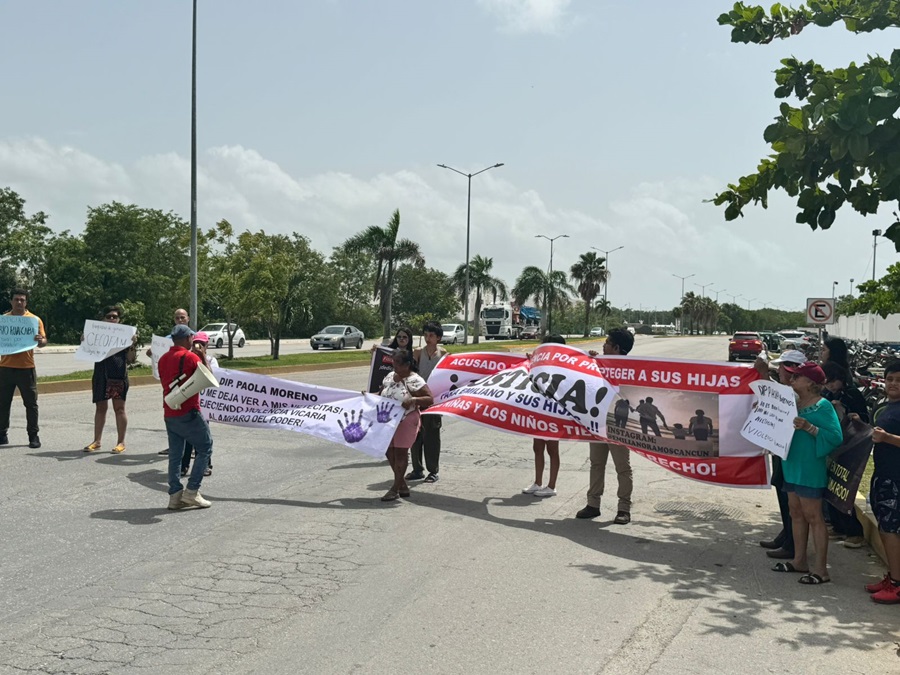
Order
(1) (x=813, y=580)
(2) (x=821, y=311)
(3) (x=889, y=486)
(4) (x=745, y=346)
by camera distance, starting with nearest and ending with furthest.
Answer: (3) (x=889, y=486)
(1) (x=813, y=580)
(2) (x=821, y=311)
(4) (x=745, y=346)

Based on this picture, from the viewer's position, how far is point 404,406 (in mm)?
8742

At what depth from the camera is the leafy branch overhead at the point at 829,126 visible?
630 cm

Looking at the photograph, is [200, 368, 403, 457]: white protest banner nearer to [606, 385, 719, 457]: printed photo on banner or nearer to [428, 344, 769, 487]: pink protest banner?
[428, 344, 769, 487]: pink protest banner

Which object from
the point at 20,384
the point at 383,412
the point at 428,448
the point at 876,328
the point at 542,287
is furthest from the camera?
the point at 542,287

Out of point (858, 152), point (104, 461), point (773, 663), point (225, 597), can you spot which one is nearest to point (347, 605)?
point (225, 597)

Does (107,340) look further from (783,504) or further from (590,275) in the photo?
(590,275)

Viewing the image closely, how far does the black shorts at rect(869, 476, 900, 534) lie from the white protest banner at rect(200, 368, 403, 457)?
4547 mm

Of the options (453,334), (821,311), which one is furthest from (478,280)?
(821,311)

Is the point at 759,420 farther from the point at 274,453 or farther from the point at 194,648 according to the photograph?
the point at 274,453

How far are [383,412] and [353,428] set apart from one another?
14.9 inches

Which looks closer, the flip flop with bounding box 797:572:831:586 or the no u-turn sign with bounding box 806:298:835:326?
the flip flop with bounding box 797:572:831:586

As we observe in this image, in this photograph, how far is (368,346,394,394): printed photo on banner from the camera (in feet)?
35.1

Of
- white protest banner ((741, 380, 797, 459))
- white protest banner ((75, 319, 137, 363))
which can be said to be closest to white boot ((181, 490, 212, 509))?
white protest banner ((75, 319, 137, 363))

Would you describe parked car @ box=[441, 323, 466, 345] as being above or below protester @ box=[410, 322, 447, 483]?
above
